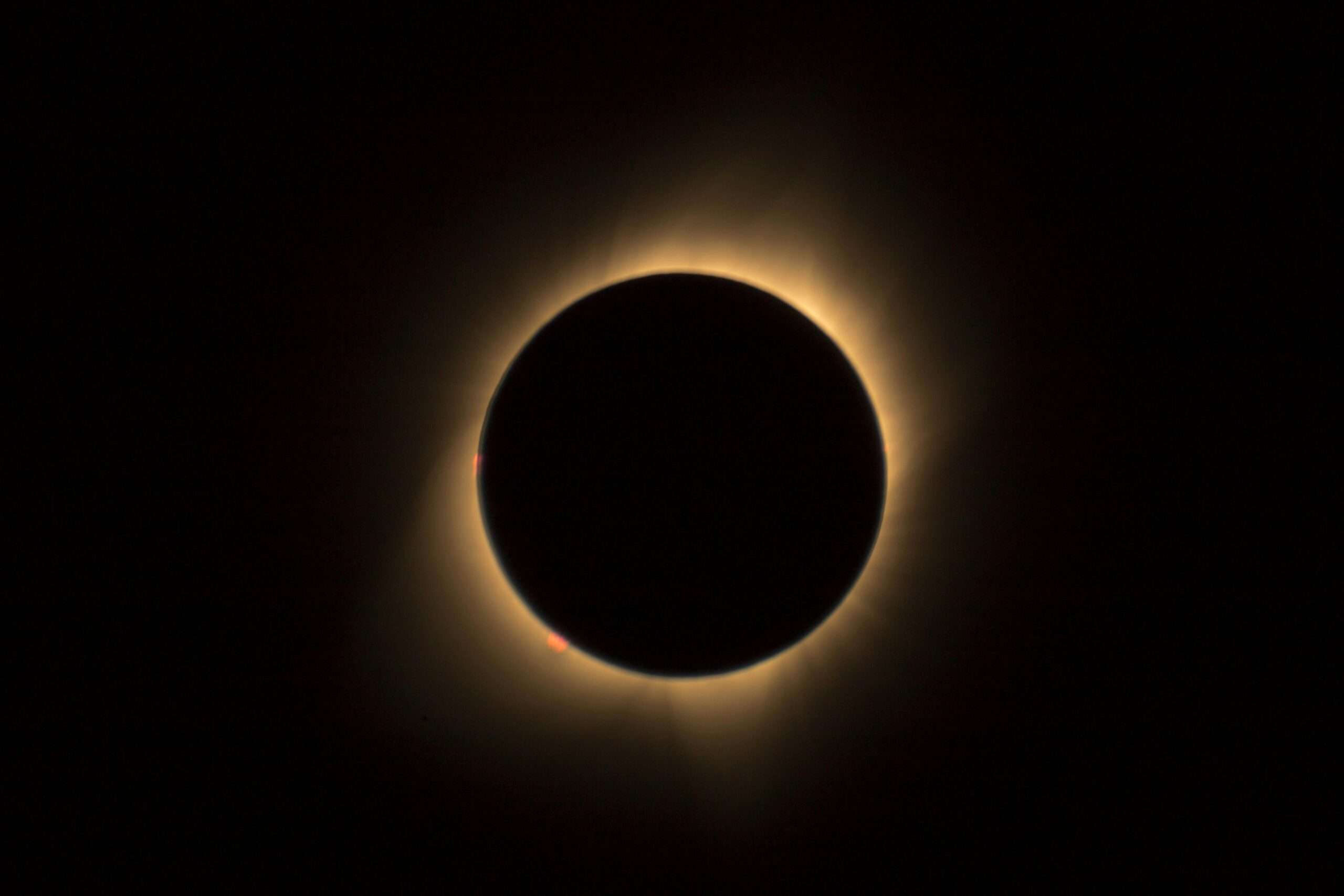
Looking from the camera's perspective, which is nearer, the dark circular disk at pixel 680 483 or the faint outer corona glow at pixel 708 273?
the dark circular disk at pixel 680 483

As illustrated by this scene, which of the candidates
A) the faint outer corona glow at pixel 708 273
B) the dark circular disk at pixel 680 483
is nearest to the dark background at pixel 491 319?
the faint outer corona glow at pixel 708 273

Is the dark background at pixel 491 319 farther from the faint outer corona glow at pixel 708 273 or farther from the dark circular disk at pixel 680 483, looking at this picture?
the dark circular disk at pixel 680 483

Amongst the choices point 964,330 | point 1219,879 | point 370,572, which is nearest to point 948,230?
point 964,330

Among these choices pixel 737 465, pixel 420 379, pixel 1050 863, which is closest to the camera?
pixel 737 465

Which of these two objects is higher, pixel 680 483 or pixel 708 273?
pixel 708 273

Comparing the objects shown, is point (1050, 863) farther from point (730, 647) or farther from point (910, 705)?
point (730, 647)
